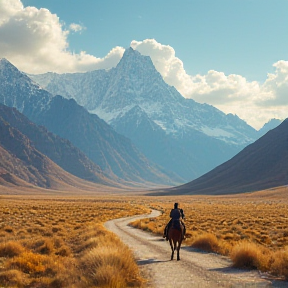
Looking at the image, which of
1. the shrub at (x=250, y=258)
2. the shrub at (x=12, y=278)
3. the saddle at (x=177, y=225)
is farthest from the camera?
the saddle at (x=177, y=225)

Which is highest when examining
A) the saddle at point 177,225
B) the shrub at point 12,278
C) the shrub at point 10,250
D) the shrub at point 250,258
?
the saddle at point 177,225

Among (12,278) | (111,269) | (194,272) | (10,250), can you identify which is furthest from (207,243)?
(12,278)

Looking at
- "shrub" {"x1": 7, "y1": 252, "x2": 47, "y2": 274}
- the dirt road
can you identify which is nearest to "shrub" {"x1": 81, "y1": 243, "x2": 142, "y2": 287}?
the dirt road

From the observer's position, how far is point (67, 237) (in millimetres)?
27781

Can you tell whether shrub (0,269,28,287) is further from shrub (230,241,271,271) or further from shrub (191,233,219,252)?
shrub (191,233,219,252)

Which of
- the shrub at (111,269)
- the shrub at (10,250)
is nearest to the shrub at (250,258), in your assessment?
the shrub at (111,269)

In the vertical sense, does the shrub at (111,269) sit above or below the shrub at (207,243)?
above

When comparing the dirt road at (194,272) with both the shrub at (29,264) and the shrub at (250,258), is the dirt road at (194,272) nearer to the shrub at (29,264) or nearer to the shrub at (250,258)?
the shrub at (250,258)

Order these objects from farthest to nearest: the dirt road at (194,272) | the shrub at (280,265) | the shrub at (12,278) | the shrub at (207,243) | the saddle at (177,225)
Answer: the shrub at (207,243) → the saddle at (177,225) → the shrub at (280,265) → the shrub at (12,278) → the dirt road at (194,272)

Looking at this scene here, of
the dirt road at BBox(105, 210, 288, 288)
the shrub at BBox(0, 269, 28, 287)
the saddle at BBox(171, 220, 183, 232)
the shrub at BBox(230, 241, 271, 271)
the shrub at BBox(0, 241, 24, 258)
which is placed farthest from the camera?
the shrub at BBox(0, 241, 24, 258)

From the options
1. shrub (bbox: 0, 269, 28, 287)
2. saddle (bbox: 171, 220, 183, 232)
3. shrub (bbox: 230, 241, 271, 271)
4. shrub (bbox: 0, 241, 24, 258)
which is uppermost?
saddle (bbox: 171, 220, 183, 232)

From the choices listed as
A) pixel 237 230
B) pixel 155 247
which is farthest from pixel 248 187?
pixel 155 247

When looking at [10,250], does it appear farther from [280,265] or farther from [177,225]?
[280,265]

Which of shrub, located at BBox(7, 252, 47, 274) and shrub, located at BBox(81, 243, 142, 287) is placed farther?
shrub, located at BBox(7, 252, 47, 274)
